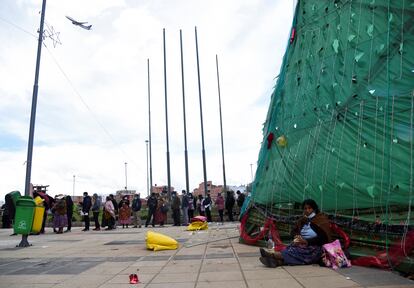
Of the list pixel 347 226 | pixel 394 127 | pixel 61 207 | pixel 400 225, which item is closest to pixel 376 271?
pixel 400 225

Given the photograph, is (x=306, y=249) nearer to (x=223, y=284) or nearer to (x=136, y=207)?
(x=223, y=284)

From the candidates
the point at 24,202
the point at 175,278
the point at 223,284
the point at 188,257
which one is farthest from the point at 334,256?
the point at 24,202

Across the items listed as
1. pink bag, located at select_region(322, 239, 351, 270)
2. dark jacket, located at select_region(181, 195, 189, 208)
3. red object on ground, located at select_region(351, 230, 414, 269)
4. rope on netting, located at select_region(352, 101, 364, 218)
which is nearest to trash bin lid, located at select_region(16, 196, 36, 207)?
pink bag, located at select_region(322, 239, 351, 270)

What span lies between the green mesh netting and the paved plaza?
1471 mm

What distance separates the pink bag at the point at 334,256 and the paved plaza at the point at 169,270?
16cm

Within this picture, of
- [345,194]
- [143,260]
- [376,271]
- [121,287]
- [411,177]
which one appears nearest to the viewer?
[121,287]

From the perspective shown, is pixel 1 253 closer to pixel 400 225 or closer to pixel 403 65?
pixel 400 225

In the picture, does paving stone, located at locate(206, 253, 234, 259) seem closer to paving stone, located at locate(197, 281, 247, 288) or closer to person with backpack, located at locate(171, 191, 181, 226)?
paving stone, located at locate(197, 281, 247, 288)

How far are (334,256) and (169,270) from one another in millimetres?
2743

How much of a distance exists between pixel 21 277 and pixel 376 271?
5549 mm

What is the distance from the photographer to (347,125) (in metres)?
8.52

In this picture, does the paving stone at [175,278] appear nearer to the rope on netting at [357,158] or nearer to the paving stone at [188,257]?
A: the paving stone at [188,257]

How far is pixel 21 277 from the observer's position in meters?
7.04

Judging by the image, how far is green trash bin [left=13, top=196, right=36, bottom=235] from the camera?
37.4 ft
